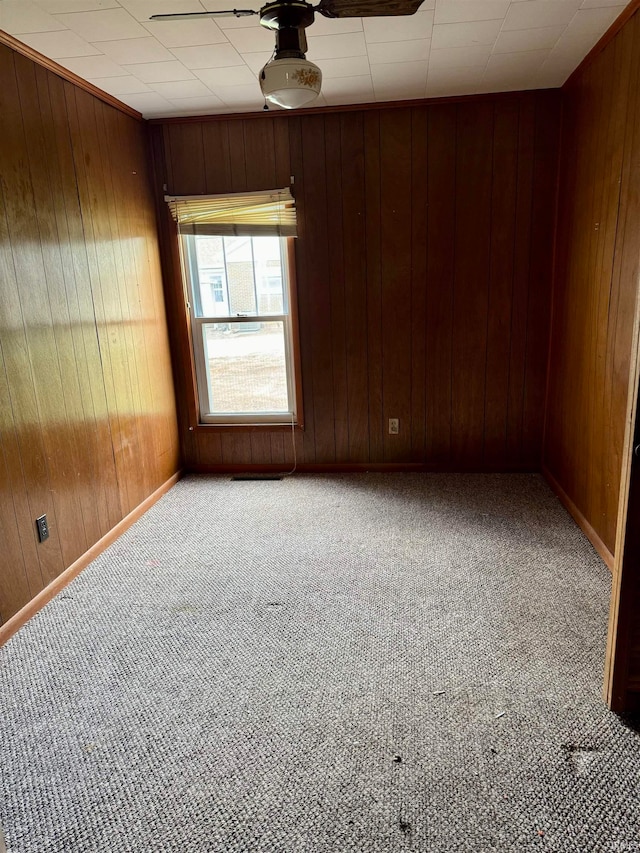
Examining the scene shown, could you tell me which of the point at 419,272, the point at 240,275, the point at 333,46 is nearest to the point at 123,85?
the point at 333,46

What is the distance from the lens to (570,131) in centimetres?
330

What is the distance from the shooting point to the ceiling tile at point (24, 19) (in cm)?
211

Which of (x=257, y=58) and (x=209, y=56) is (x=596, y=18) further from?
(x=209, y=56)

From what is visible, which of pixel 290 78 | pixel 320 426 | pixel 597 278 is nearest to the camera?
pixel 290 78

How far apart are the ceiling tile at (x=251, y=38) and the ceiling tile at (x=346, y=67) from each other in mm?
372

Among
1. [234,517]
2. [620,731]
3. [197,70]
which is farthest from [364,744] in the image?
[197,70]

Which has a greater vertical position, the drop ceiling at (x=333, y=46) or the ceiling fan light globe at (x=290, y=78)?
the drop ceiling at (x=333, y=46)

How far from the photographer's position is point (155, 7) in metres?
2.21

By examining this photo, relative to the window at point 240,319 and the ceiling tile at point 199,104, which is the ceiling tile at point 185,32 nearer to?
the ceiling tile at point 199,104

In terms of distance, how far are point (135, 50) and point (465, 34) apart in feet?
4.97

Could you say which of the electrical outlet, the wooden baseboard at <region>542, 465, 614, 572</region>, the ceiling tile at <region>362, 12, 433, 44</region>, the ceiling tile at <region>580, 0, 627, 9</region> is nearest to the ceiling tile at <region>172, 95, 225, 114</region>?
the ceiling tile at <region>362, 12, 433, 44</region>

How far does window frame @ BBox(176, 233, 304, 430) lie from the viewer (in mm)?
3900

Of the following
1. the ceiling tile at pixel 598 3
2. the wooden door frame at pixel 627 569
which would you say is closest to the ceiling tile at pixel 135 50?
the ceiling tile at pixel 598 3

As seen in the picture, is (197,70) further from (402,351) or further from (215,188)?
(402,351)
